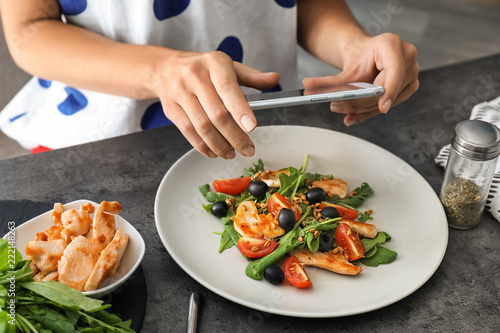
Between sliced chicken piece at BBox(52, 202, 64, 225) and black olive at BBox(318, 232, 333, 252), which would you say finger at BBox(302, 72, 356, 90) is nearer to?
black olive at BBox(318, 232, 333, 252)

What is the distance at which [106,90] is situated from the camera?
1.13 metres

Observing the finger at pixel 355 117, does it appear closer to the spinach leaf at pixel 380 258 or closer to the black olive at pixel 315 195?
the black olive at pixel 315 195

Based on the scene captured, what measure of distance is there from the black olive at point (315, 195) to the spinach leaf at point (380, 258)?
0.15m

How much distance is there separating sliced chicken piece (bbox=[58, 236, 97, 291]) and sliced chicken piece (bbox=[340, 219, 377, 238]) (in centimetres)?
45

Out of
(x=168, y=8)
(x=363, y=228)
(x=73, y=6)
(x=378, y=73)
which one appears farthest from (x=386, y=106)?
(x=73, y=6)

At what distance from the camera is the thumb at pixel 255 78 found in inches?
35.4

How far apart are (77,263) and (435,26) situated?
3.96 meters

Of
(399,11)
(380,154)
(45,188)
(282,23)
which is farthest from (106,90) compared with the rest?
(399,11)

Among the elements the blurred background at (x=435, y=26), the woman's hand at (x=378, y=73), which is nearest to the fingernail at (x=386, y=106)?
the woman's hand at (x=378, y=73)

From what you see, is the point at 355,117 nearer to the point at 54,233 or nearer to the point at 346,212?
the point at 346,212

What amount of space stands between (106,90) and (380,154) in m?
0.66

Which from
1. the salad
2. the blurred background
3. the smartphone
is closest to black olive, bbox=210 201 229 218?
the salad

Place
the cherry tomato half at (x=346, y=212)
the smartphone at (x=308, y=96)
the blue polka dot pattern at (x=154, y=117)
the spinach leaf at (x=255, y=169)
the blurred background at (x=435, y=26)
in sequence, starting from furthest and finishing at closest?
1. the blurred background at (x=435, y=26)
2. the blue polka dot pattern at (x=154, y=117)
3. the spinach leaf at (x=255, y=169)
4. the cherry tomato half at (x=346, y=212)
5. the smartphone at (x=308, y=96)

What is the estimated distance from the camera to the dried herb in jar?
3.13ft
